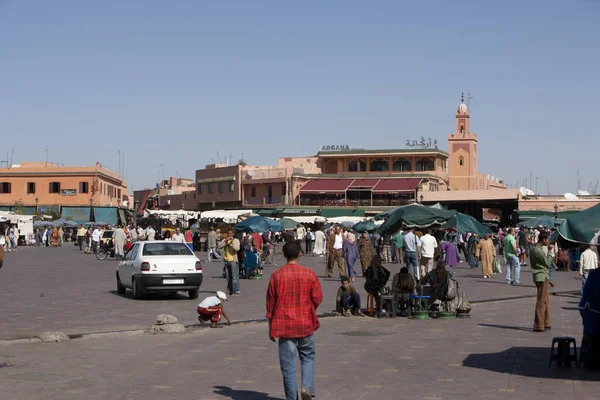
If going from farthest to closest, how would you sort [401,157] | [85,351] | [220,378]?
[401,157] → [85,351] → [220,378]

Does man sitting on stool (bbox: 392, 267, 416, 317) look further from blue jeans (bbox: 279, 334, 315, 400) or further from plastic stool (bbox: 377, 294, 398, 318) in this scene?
blue jeans (bbox: 279, 334, 315, 400)

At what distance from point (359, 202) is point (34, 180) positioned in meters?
32.7

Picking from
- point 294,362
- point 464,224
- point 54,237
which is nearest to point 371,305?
point 294,362

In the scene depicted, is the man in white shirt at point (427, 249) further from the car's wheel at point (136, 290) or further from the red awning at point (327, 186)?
the red awning at point (327, 186)

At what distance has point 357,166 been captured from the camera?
3593 inches

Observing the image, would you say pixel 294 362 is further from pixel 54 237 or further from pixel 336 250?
pixel 54 237

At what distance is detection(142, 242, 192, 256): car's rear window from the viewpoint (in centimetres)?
1995

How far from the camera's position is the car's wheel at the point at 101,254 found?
4153cm

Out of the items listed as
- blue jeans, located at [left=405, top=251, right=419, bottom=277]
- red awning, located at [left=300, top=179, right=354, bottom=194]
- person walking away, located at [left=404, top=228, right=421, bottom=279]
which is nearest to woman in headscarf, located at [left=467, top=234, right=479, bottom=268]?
blue jeans, located at [left=405, top=251, right=419, bottom=277]

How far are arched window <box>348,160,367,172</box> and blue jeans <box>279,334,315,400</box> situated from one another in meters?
83.2

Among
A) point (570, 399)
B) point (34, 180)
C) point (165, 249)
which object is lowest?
point (570, 399)

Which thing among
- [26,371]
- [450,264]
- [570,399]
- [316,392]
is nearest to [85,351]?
[26,371]

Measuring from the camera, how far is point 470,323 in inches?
596

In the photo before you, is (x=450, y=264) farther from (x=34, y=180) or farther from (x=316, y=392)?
(x=34, y=180)
